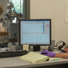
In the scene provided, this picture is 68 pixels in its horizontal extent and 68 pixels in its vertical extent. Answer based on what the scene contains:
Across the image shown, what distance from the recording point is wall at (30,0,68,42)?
9.00ft

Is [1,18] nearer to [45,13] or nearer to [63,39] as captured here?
[45,13]

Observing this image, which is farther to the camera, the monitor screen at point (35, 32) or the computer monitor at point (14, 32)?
the computer monitor at point (14, 32)

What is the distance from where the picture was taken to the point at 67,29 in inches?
116

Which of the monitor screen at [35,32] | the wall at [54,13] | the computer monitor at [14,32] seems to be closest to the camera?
the monitor screen at [35,32]

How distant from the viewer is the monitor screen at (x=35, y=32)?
2.14m

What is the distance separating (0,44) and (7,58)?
34.7 inches

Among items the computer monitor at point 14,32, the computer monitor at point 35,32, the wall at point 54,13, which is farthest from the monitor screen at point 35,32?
the wall at point 54,13

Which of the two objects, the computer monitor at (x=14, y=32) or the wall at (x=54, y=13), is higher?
the wall at (x=54, y=13)

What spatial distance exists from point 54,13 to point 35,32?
2.85 feet

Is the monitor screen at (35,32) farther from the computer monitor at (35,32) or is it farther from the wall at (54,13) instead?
the wall at (54,13)

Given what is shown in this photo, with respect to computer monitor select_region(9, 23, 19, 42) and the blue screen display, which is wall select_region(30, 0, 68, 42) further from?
the blue screen display

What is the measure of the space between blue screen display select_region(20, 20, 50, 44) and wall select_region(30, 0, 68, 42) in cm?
61

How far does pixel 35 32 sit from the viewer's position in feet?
7.04

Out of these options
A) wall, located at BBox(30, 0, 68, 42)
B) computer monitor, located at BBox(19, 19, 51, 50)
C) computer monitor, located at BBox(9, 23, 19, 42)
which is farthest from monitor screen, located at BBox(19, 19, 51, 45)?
wall, located at BBox(30, 0, 68, 42)
